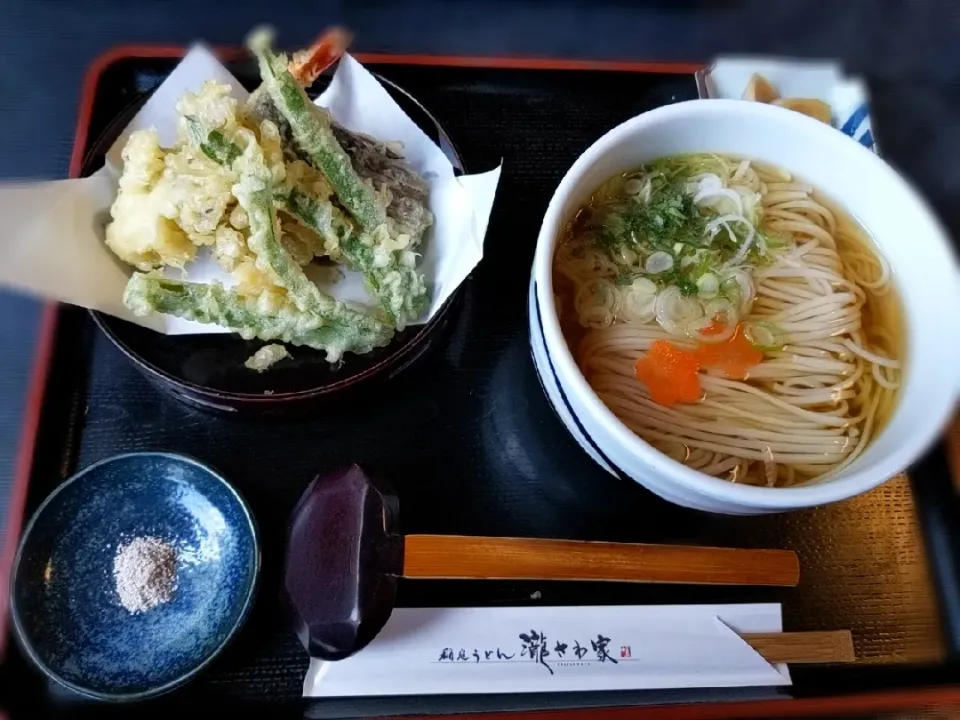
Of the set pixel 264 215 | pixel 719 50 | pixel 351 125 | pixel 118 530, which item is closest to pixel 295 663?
pixel 118 530

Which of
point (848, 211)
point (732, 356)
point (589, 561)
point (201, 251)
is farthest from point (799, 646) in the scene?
point (201, 251)

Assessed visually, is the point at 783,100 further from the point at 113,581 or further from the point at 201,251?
the point at 113,581

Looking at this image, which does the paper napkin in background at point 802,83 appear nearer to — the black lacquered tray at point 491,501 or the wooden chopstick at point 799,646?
the black lacquered tray at point 491,501

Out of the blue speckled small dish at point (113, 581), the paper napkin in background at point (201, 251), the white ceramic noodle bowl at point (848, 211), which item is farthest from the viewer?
the paper napkin in background at point (201, 251)

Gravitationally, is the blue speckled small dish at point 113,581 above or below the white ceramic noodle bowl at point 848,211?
below

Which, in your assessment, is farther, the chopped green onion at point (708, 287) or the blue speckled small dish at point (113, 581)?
the chopped green onion at point (708, 287)

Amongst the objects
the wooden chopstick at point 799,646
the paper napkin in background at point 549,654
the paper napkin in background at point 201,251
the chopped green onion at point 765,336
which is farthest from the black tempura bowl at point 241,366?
the wooden chopstick at point 799,646

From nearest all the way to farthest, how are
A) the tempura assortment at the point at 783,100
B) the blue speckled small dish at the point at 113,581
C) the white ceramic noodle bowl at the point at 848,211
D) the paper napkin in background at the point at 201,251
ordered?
the white ceramic noodle bowl at the point at 848,211 → the blue speckled small dish at the point at 113,581 → the paper napkin in background at the point at 201,251 → the tempura assortment at the point at 783,100

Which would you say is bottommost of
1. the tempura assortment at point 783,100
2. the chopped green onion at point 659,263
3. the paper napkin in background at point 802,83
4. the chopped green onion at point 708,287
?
the chopped green onion at point 708,287
